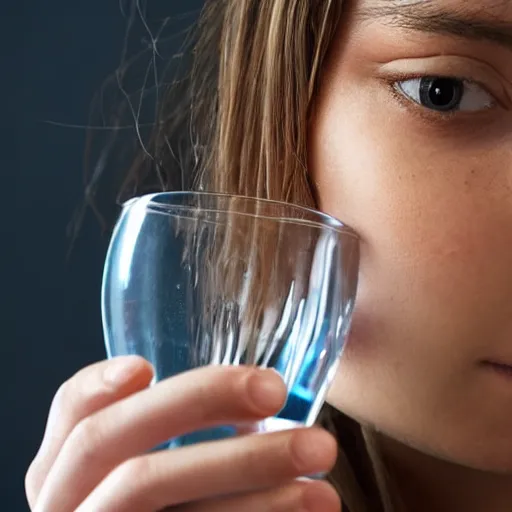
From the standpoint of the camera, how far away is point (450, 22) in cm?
53

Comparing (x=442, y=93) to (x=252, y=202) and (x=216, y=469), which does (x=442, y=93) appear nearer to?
(x=252, y=202)

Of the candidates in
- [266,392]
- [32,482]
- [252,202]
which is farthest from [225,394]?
[32,482]

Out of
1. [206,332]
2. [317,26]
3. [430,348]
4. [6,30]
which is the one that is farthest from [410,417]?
[6,30]

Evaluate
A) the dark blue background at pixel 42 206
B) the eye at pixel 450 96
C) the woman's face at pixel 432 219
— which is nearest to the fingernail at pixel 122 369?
the woman's face at pixel 432 219

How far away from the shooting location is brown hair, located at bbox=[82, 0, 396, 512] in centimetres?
63

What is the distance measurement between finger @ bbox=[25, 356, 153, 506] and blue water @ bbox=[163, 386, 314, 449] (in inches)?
1.6

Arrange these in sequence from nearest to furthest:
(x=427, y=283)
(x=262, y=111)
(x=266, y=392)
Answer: (x=266, y=392), (x=427, y=283), (x=262, y=111)

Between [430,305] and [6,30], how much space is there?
2.06 feet

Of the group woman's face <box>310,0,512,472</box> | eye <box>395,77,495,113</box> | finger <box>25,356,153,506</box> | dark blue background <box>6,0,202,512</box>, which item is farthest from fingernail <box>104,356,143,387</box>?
dark blue background <box>6,0,202,512</box>

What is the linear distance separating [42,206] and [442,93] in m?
0.55

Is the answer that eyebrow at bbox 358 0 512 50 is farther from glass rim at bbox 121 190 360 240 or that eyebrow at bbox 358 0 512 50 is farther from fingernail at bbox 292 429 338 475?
fingernail at bbox 292 429 338 475

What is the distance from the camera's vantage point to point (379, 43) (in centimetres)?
57

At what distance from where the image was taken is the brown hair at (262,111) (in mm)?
625

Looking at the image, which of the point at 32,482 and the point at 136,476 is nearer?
the point at 136,476
